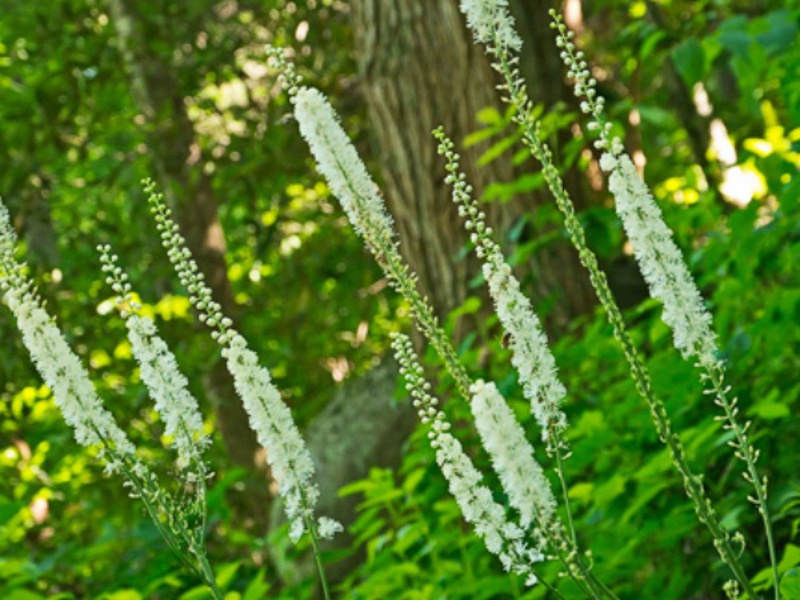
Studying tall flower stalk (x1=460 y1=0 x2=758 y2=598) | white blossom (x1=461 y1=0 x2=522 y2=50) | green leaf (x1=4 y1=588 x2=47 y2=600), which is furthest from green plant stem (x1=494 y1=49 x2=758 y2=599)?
green leaf (x1=4 y1=588 x2=47 y2=600)

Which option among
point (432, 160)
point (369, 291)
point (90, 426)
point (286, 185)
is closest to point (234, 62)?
point (286, 185)

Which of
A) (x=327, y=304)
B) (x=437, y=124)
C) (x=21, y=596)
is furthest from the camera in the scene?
(x=327, y=304)

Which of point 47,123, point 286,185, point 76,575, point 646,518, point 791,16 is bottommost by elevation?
point 646,518

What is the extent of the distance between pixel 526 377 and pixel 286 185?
24.8 feet

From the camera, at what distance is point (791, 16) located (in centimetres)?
471

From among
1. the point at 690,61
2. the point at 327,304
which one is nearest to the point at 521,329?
the point at 690,61

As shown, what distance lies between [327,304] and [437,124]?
461 cm

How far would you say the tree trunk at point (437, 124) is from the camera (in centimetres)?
596

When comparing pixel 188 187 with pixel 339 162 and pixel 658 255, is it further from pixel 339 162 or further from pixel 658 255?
pixel 658 255

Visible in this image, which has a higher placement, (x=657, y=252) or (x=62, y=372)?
(x=62, y=372)

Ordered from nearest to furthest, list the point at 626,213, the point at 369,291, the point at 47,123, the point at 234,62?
the point at 626,213, the point at 47,123, the point at 234,62, the point at 369,291

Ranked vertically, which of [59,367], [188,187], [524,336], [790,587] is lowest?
[790,587]

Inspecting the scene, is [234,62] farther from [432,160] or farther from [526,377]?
[526,377]

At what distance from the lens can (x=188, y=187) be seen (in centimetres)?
902
